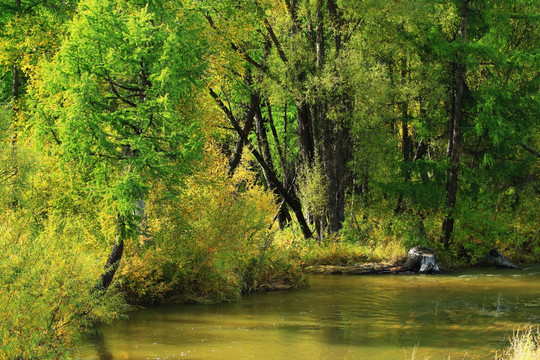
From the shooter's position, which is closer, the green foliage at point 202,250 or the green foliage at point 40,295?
the green foliage at point 40,295

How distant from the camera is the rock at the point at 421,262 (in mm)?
21500

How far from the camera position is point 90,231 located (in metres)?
13.1

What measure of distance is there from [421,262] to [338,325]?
9866 millimetres

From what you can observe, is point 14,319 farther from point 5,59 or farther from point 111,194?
point 5,59

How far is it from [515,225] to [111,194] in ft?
60.3

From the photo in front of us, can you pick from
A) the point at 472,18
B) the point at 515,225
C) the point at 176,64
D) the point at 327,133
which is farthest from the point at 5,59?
the point at 515,225

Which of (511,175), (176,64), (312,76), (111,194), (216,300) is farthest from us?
(511,175)

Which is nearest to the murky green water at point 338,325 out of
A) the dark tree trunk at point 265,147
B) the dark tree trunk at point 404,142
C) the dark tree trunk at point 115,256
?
the dark tree trunk at point 115,256

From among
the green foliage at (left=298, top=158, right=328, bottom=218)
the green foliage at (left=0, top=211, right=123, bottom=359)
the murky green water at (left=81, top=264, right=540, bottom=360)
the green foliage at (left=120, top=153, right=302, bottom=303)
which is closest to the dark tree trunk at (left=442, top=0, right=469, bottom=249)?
the green foliage at (left=298, top=158, right=328, bottom=218)

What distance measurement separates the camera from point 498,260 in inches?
924

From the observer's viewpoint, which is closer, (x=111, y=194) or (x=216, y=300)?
(x=111, y=194)

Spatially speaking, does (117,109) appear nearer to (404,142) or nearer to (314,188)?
(314,188)

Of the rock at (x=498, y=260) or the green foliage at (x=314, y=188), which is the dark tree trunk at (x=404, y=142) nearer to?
the green foliage at (x=314, y=188)

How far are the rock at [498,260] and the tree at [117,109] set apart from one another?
15.1 meters
